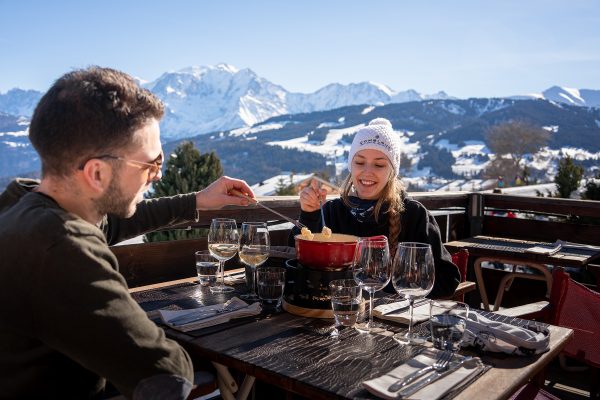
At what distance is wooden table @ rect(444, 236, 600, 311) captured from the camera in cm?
395

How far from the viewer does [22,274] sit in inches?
42.3

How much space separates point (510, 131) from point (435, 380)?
63287 millimetres

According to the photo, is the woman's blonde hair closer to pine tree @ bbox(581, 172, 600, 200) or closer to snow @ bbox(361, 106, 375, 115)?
pine tree @ bbox(581, 172, 600, 200)

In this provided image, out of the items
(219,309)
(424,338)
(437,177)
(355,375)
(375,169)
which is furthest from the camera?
(437,177)

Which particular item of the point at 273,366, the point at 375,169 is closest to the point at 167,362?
the point at 273,366

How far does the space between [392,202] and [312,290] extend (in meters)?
1.19

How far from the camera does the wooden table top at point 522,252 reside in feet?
13.0

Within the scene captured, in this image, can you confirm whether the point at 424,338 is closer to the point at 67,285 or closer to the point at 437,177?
the point at 67,285

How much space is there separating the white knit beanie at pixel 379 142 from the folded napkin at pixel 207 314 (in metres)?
1.37

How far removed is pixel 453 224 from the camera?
5.37 m

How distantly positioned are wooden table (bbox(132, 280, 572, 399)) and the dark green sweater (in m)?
0.31

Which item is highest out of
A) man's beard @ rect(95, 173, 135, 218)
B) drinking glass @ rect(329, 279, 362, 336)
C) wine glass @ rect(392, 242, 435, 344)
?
man's beard @ rect(95, 173, 135, 218)

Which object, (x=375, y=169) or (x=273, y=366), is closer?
(x=273, y=366)

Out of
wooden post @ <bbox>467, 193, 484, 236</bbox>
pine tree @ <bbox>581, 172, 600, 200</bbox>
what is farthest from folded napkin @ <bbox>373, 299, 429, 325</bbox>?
pine tree @ <bbox>581, 172, 600, 200</bbox>
